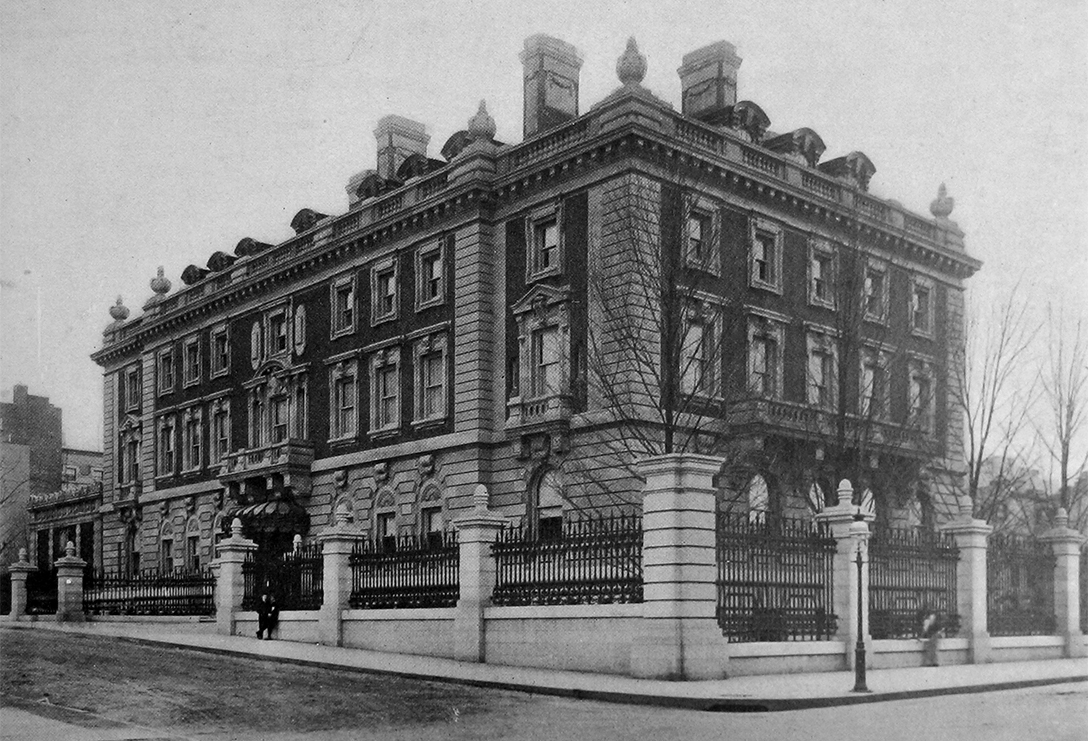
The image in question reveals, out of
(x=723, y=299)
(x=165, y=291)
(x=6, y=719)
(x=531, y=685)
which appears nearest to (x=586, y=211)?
(x=723, y=299)

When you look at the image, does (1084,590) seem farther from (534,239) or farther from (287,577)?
(287,577)

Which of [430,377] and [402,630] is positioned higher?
[430,377]

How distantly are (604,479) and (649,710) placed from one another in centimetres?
1666

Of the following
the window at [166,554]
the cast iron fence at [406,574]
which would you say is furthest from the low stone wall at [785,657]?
the window at [166,554]

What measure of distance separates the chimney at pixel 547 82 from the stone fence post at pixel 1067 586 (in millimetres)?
17845

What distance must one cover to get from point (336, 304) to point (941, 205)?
1983cm

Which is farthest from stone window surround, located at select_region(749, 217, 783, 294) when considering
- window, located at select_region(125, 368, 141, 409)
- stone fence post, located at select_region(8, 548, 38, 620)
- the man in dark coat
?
window, located at select_region(125, 368, 141, 409)

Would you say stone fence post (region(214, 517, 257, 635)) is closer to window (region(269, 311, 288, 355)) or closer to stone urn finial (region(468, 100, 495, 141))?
stone urn finial (region(468, 100, 495, 141))

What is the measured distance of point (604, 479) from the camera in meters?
32.1

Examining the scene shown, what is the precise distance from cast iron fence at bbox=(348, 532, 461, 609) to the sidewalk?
1.10 metres

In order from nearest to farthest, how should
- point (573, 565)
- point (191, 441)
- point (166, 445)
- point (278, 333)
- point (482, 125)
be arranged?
point (573, 565) < point (482, 125) < point (278, 333) < point (191, 441) < point (166, 445)

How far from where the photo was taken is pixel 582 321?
33375 mm

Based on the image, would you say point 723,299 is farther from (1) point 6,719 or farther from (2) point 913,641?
(1) point 6,719

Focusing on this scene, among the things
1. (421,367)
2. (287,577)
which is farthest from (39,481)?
(287,577)
